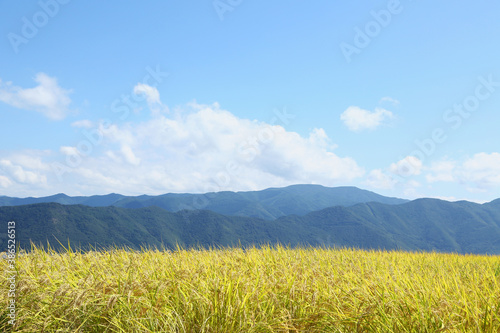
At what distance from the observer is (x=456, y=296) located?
5695 millimetres

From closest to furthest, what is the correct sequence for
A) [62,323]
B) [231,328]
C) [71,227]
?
1. [231,328]
2. [62,323]
3. [71,227]

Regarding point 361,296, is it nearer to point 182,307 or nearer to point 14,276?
point 182,307

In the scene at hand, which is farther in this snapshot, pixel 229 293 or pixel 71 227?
pixel 71 227

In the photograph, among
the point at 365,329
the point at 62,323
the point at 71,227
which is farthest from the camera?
the point at 71,227

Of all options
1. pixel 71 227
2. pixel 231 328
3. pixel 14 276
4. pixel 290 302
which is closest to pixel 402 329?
pixel 290 302

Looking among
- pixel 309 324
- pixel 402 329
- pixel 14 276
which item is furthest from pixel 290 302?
pixel 14 276

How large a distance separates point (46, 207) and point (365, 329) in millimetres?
226980

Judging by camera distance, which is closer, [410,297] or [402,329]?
[402,329]

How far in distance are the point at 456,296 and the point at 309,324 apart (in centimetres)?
259

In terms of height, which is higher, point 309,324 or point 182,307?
point 182,307

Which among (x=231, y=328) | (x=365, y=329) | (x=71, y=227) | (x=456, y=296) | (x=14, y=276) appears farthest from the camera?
(x=71, y=227)

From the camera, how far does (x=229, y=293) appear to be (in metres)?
5.01

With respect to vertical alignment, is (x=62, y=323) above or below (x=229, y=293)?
below

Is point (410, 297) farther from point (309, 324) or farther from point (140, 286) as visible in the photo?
point (140, 286)
